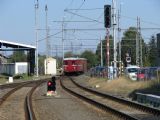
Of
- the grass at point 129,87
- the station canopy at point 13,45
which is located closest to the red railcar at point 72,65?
the station canopy at point 13,45

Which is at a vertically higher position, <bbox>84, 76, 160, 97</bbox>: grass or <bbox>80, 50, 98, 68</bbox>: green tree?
<bbox>80, 50, 98, 68</bbox>: green tree

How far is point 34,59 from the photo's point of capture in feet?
289

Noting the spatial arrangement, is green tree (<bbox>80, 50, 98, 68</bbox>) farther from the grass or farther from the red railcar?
the grass

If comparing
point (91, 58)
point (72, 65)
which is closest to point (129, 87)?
point (72, 65)

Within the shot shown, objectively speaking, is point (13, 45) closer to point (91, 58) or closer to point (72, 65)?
point (72, 65)

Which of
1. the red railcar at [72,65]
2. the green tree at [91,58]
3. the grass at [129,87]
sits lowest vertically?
the grass at [129,87]

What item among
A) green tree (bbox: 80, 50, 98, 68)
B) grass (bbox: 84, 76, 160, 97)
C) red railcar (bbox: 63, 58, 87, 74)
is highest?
green tree (bbox: 80, 50, 98, 68)

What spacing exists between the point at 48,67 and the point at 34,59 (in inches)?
570

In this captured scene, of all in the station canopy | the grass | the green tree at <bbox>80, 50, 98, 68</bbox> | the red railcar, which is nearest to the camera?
the grass

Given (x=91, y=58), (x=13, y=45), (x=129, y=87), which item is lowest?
(x=129, y=87)

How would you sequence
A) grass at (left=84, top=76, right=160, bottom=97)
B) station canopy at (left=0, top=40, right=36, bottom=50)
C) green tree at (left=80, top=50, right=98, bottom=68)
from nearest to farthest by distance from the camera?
grass at (left=84, top=76, right=160, bottom=97) < station canopy at (left=0, top=40, right=36, bottom=50) < green tree at (left=80, top=50, right=98, bottom=68)

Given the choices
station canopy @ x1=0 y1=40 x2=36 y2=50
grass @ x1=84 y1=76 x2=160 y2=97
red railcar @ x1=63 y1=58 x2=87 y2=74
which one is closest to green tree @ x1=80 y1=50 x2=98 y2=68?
red railcar @ x1=63 y1=58 x2=87 y2=74

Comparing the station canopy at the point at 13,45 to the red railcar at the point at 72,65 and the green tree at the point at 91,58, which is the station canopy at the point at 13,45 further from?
the green tree at the point at 91,58

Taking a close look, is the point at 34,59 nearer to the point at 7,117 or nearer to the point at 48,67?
the point at 48,67
